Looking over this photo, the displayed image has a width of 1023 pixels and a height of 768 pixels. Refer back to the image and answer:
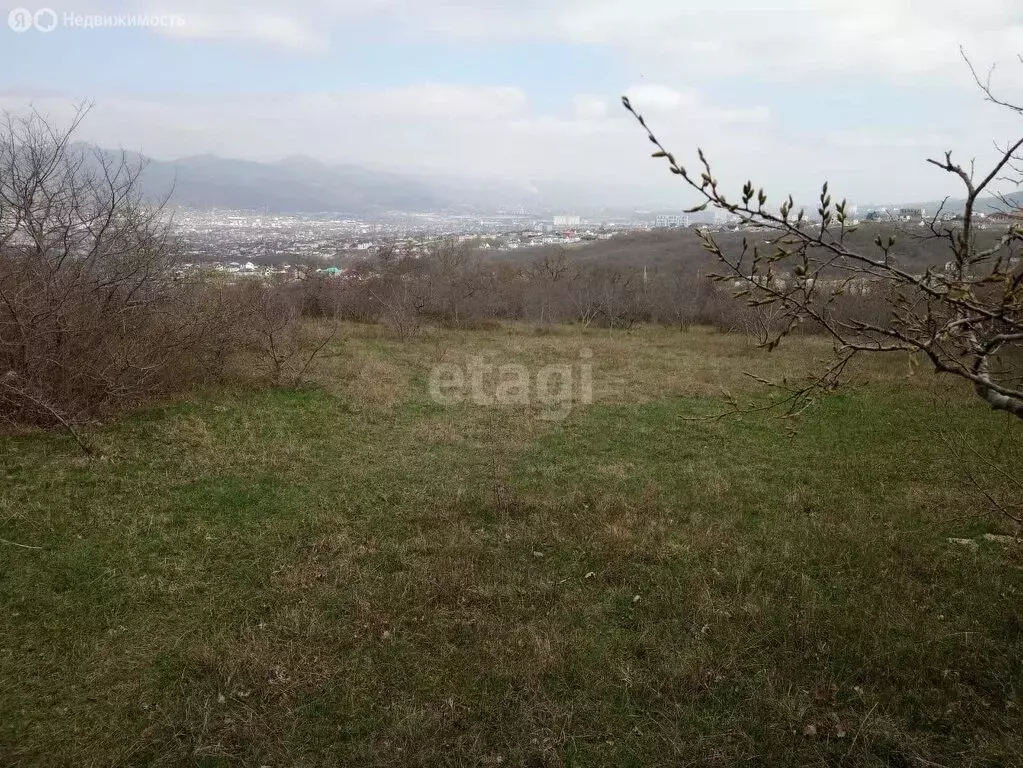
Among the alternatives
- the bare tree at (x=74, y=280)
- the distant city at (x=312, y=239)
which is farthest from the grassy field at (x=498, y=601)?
the distant city at (x=312, y=239)

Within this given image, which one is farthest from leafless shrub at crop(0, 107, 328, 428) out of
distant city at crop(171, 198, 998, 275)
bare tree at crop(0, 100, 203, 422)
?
distant city at crop(171, 198, 998, 275)

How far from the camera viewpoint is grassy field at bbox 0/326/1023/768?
3225mm

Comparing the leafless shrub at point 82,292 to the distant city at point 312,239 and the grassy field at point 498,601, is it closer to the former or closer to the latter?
the grassy field at point 498,601

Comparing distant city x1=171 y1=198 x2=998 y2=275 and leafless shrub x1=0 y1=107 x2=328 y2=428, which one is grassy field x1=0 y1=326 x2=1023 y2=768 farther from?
distant city x1=171 y1=198 x2=998 y2=275

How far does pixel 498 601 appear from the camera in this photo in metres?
4.49

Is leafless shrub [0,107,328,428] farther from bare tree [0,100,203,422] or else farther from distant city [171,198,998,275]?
distant city [171,198,998,275]

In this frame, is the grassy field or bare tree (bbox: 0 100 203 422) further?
bare tree (bbox: 0 100 203 422)

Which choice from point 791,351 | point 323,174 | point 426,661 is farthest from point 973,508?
point 323,174

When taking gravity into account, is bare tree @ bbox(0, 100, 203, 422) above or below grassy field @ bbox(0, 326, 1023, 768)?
above

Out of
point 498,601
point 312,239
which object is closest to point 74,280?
point 498,601

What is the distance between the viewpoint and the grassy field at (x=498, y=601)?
3.22 meters

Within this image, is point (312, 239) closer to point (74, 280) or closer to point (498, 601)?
point (74, 280)

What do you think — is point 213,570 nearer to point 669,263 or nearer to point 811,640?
point 811,640

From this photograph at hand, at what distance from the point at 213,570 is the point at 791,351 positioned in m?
17.4
